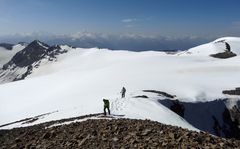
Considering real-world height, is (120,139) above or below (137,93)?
above

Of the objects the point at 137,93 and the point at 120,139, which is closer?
the point at 120,139

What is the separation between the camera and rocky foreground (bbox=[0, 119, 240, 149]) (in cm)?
1936

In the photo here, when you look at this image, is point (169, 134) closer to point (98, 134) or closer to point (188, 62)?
point (98, 134)

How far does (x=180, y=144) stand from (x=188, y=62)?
358ft

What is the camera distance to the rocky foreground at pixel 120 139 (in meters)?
19.4

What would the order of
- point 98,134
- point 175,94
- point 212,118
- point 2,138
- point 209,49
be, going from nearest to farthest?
1. point 98,134
2. point 2,138
3. point 212,118
4. point 175,94
5. point 209,49

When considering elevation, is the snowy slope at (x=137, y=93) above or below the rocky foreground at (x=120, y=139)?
below

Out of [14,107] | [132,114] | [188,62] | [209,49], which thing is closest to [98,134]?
[132,114]

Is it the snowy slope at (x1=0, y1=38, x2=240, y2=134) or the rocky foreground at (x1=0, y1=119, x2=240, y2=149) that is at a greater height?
the rocky foreground at (x1=0, y1=119, x2=240, y2=149)

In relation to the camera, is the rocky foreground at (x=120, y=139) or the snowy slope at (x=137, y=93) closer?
the rocky foreground at (x=120, y=139)

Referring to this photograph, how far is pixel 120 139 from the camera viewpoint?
21.0m

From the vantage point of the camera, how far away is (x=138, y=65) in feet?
417

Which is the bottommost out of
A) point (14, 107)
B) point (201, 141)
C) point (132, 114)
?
point (14, 107)

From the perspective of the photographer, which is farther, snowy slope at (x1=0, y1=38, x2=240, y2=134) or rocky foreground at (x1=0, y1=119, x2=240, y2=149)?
snowy slope at (x1=0, y1=38, x2=240, y2=134)
